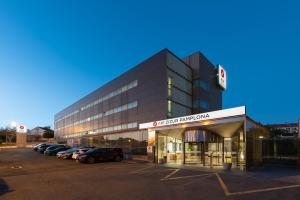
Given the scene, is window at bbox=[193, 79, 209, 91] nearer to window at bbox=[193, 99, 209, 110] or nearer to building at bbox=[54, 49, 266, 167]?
building at bbox=[54, 49, 266, 167]

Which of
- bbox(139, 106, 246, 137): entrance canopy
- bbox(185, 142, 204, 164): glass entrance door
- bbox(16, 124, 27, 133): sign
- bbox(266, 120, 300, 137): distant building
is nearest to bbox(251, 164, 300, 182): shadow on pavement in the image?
bbox(139, 106, 246, 137): entrance canopy

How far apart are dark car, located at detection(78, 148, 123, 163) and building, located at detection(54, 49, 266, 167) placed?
3.64 meters

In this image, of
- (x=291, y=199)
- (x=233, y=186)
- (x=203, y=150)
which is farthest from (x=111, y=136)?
(x=291, y=199)

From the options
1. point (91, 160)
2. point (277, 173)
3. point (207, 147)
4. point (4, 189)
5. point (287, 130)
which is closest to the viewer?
point (4, 189)

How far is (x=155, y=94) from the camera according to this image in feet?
138

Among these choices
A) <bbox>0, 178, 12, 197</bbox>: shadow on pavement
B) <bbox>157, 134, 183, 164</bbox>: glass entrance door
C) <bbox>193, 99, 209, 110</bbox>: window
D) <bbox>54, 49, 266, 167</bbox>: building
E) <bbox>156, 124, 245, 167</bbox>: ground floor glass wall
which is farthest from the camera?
<bbox>193, 99, 209, 110</bbox>: window

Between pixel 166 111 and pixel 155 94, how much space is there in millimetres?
3636

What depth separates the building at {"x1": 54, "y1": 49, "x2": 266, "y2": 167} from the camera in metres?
21.8

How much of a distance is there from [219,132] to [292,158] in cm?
748

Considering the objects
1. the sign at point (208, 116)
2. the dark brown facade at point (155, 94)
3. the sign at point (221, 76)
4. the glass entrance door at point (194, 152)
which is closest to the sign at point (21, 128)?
the dark brown facade at point (155, 94)

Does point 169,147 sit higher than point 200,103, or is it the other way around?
point 200,103

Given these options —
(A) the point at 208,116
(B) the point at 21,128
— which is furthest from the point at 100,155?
(B) the point at 21,128

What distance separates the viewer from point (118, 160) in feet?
92.6

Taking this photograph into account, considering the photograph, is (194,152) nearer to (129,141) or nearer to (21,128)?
(129,141)
